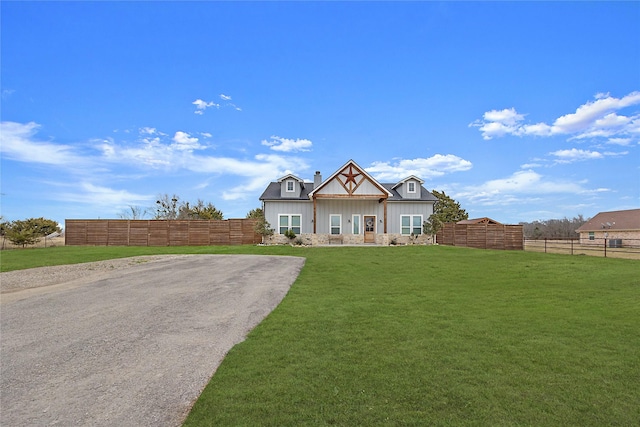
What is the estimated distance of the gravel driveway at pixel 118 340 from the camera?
4.10m

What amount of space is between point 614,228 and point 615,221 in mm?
2058

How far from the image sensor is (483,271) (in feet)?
49.0

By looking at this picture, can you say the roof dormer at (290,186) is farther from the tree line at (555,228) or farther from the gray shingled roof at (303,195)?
the tree line at (555,228)

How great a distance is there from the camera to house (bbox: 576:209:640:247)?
41.2 meters

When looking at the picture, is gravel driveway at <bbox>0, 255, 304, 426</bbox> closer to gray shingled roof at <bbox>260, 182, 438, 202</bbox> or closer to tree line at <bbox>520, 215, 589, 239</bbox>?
gray shingled roof at <bbox>260, 182, 438, 202</bbox>

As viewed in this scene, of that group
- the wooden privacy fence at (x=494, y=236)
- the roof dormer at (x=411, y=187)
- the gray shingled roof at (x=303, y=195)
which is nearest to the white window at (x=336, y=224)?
the gray shingled roof at (x=303, y=195)

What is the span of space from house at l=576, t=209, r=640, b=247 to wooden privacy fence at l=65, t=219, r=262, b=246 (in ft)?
125

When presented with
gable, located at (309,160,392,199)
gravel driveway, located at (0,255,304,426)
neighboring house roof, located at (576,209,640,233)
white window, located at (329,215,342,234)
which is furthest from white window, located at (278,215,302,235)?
neighboring house roof, located at (576,209,640,233)

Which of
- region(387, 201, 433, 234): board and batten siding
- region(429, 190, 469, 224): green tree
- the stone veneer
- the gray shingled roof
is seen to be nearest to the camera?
the stone veneer

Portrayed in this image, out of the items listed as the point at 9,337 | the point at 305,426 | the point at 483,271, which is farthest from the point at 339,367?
the point at 483,271

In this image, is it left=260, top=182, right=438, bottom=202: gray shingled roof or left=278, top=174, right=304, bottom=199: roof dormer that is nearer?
left=260, top=182, right=438, bottom=202: gray shingled roof

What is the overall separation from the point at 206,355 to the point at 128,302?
16.0ft

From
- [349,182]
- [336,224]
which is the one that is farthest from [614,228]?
[336,224]

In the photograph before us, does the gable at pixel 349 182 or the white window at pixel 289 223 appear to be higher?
the gable at pixel 349 182
